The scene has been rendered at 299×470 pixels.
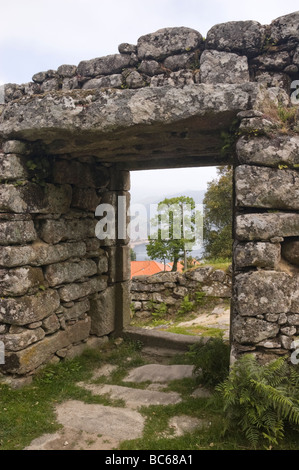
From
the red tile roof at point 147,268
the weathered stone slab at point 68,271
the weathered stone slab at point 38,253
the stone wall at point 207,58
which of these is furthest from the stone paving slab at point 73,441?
the red tile roof at point 147,268

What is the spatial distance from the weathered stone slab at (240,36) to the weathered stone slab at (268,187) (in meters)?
1.32

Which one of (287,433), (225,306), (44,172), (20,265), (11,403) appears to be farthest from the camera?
(225,306)

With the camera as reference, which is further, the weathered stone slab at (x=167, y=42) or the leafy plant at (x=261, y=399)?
the weathered stone slab at (x=167, y=42)

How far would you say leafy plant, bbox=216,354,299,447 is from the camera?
10.7 feet

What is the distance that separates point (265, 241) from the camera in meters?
3.83

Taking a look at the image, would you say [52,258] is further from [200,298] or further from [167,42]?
[200,298]

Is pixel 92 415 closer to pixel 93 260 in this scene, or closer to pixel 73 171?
pixel 93 260

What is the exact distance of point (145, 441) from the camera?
140 inches

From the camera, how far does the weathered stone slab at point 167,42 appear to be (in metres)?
4.32

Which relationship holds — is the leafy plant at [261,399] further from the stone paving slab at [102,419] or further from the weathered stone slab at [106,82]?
the weathered stone slab at [106,82]

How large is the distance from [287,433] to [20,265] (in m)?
3.39

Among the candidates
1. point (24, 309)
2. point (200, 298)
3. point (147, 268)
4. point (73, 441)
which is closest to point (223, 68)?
point (24, 309)

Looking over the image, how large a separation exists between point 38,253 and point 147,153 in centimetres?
211

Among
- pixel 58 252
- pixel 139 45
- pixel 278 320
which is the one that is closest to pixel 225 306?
pixel 58 252
